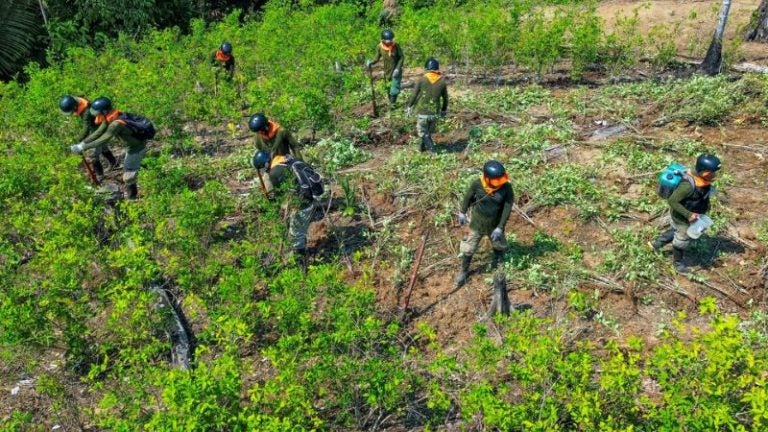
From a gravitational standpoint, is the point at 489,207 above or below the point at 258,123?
below

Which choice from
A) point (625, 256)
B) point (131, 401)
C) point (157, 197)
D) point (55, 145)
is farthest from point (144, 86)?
point (625, 256)

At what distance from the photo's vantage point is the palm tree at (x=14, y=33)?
53.1 feet

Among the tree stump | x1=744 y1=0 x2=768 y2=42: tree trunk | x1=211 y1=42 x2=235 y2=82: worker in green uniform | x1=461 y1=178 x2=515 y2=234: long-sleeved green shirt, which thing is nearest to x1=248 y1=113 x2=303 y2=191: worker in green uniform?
x1=461 y1=178 x2=515 y2=234: long-sleeved green shirt

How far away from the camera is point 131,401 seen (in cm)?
475

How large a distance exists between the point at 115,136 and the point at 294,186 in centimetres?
330

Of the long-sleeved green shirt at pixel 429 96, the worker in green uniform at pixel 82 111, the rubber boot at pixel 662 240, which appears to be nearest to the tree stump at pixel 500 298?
the rubber boot at pixel 662 240

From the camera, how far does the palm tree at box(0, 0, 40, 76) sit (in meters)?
16.2

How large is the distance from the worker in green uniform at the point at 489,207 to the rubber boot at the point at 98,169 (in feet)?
21.7

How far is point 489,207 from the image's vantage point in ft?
21.7

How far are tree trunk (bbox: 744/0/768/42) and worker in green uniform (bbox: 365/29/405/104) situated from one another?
9104 mm

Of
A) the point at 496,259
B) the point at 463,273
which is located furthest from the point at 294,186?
the point at 496,259

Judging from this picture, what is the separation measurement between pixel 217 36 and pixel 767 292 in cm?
1377

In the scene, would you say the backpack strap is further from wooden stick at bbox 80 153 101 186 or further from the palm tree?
the palm tree

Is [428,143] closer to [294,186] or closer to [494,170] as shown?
[294,186]
